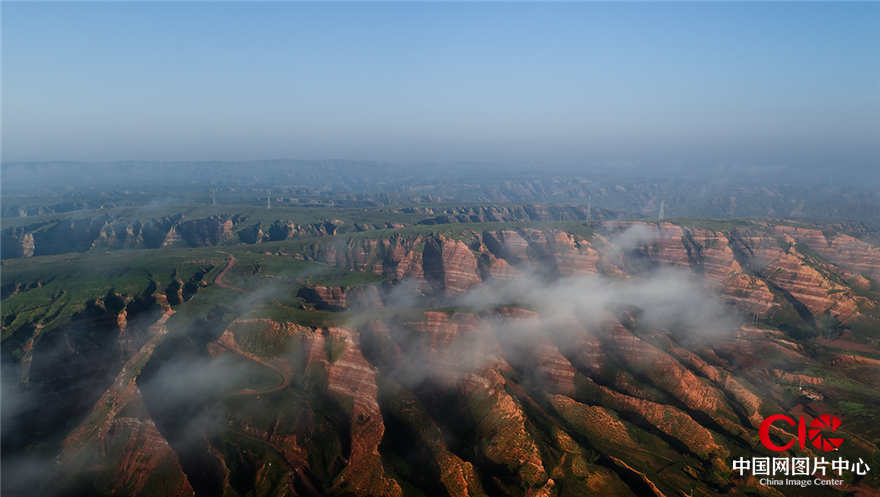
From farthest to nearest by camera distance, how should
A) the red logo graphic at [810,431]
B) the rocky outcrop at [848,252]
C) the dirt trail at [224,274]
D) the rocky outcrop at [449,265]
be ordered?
the rocky outcrop at [848,252], the rocky outcrop at [449,265], the dirt trail at [224,274], the red logo graphic at [810,431]

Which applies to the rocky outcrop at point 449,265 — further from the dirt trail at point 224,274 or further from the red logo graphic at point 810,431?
the red logo graphic at point 810,431

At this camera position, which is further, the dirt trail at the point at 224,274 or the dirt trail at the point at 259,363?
the dirt trail at the point at 224,274

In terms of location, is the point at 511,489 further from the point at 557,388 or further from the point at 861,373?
the point at 861,373

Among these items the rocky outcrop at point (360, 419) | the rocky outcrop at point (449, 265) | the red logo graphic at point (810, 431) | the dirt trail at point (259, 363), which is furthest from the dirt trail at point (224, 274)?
the red logo graphic at point (810, 431)

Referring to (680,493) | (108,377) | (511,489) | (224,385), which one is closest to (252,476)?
(224,385)

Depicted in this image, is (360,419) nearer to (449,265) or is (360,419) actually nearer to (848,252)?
(449,265)

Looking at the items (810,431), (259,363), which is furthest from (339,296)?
(810,431)

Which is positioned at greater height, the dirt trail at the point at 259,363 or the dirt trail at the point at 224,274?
the dirt trail at the point at 224,274

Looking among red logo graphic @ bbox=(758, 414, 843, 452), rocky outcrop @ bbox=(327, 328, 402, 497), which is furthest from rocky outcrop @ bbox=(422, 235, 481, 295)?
red logo graphic @ bbox=(758, 414, 843, 452)
